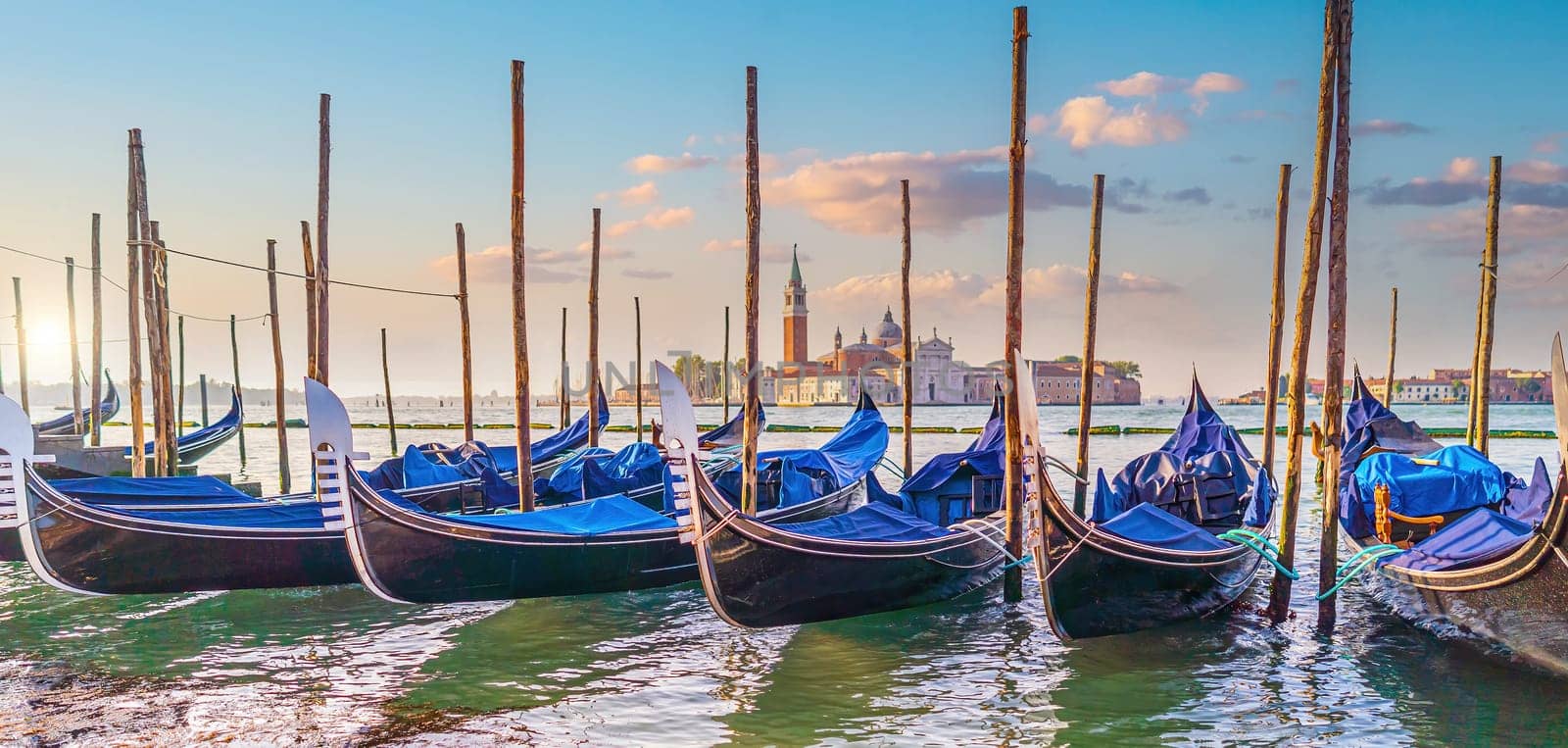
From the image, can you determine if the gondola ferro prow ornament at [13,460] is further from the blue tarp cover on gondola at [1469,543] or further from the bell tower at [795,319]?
the bell tower at [795,319]

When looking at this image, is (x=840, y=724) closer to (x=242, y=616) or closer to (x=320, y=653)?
(x=320, y=653)

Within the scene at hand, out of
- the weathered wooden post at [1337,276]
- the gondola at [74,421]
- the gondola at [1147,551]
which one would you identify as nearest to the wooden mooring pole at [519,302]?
the gondola at [1147,551]

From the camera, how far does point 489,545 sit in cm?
702

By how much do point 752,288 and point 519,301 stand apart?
6.06ft

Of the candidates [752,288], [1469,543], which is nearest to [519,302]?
[752,288]

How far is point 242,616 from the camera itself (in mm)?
7410

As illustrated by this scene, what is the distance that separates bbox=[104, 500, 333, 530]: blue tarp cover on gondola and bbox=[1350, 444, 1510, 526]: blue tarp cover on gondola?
7040mm

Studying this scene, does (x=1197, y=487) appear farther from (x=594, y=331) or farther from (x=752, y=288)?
(x=594, y=331)

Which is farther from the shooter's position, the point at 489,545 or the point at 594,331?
the point at 594,331

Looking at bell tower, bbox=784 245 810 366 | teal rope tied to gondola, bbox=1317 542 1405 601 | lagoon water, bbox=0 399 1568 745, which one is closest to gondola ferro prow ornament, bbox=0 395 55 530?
lagoon water, bbox=0 399 1568 745

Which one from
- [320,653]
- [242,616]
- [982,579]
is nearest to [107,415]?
[242,616]

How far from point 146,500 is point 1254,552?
7.67 metres

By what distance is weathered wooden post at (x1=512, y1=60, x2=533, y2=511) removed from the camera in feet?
28.4

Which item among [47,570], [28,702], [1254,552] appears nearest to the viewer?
[28,702]
